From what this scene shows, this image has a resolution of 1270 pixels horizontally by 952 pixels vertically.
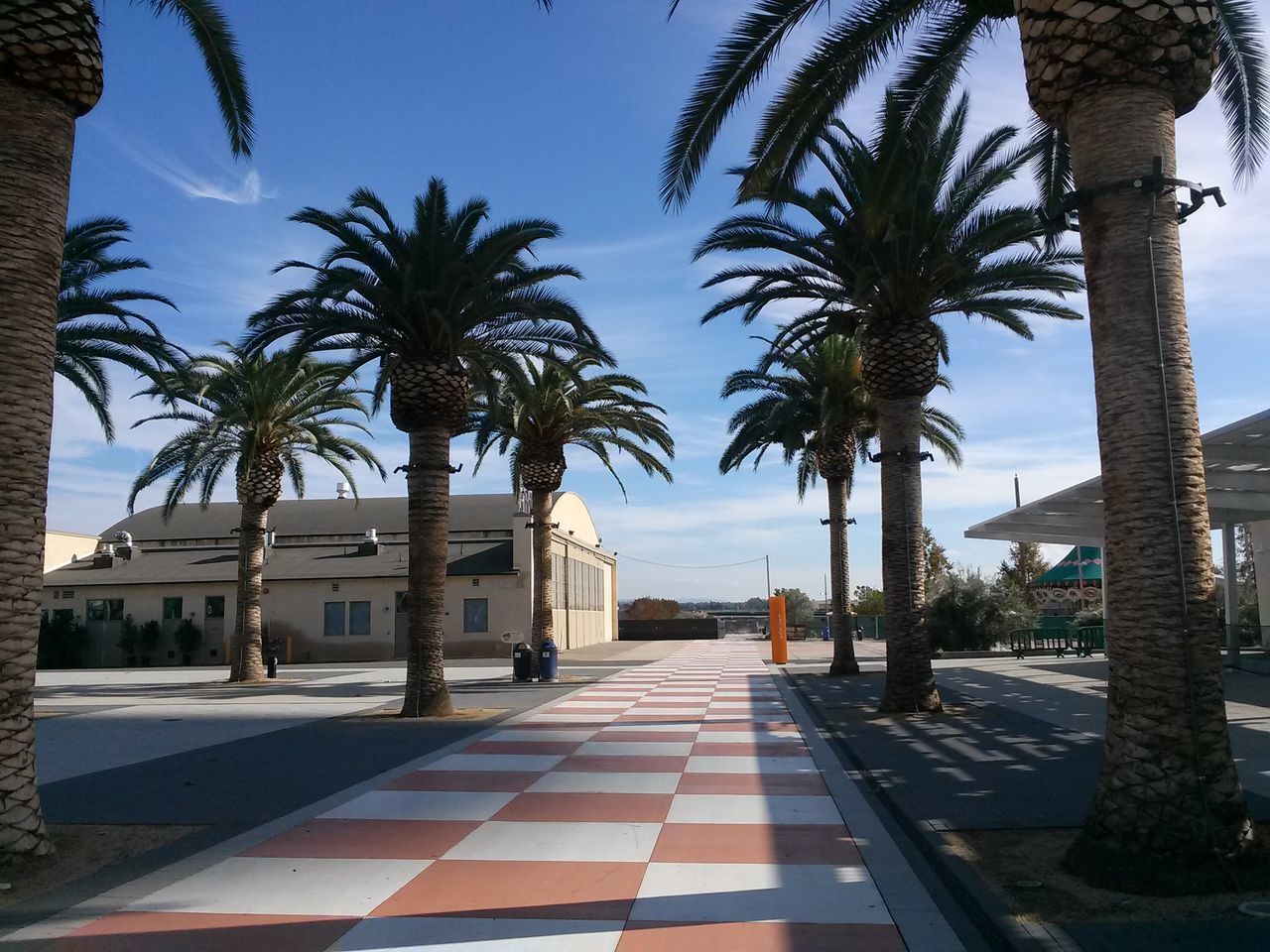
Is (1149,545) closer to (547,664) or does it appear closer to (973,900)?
(973,900)

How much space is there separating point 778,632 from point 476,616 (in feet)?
41.9

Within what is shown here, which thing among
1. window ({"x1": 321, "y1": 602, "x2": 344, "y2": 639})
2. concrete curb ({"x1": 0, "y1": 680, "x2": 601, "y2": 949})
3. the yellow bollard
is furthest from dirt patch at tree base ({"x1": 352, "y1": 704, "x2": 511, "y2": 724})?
window ({"x1": 321, "y1": 602, "x2": 344, "y2": 639})

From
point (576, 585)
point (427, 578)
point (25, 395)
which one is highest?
point (25, 395)

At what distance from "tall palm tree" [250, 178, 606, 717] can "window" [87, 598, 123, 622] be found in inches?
1140

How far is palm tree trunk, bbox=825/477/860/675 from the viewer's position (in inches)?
974

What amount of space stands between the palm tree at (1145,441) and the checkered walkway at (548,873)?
5.88 ft

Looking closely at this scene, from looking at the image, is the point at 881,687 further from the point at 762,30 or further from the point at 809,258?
the point at 762,30

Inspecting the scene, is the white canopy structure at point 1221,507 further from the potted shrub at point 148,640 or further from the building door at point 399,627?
the potted shrub at point 148,640

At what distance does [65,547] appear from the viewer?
147 feet

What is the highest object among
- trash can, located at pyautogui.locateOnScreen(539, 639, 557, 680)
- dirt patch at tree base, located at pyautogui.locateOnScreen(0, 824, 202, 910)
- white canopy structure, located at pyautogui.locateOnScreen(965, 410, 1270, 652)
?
white canopy structure, located at pyautogui.locateOnScreen(965, 410, 1270, 652)

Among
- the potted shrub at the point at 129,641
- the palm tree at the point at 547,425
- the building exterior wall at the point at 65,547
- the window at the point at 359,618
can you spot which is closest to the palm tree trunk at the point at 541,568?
the palm tree at the point at 547,425

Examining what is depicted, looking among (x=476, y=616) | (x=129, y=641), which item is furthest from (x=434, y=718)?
(x=129, y=641)

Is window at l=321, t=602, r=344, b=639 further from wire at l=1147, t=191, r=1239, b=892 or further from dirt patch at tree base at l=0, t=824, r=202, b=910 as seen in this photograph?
wire at l=1147, t=191, r=1239, b=892

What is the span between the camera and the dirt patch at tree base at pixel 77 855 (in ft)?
21.5
